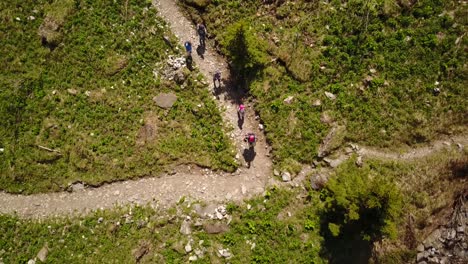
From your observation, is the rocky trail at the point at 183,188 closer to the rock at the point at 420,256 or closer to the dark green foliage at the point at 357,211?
the dark green foliage at the point at 357,211

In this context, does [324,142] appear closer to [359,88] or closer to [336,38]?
[359,88]

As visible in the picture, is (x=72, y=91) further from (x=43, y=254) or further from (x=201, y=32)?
(x=43, y=254)

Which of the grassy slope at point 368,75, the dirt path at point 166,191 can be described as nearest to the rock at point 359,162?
the grassy slope at point 368,75

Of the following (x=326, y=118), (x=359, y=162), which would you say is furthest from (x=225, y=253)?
(x=326, y=118)

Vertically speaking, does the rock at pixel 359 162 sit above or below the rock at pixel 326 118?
below

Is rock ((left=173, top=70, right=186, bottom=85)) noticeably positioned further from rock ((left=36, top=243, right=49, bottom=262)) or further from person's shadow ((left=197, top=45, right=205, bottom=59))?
rock ((left=36, top=243, right=49, bottom=262))

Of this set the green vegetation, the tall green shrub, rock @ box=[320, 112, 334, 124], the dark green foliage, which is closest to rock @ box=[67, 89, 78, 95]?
the green vegetation

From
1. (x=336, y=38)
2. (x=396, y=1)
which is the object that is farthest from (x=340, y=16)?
(x=396, y=1)
